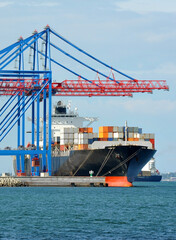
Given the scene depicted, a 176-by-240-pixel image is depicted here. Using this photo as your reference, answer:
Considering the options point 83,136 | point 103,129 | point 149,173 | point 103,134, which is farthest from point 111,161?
point 149,173

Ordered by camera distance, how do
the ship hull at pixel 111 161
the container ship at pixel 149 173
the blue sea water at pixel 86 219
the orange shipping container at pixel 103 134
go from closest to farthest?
1. the blue sea water at pixel 86 219
2. the ship hull at pixel 111 161
3. the orange shipping container at pixel 103 134
4. the container ship at pixel 149 173

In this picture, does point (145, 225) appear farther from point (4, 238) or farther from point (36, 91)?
point (36, 91)

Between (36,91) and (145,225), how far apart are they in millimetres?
44148

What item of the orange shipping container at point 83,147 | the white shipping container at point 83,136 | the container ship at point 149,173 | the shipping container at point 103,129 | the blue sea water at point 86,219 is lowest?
the blue sea water at point 86,219

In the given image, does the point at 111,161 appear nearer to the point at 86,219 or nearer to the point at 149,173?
the point at 86,219

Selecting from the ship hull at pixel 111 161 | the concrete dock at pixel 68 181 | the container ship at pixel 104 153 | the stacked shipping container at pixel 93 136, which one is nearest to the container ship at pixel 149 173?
the container ship at pixel 104 153

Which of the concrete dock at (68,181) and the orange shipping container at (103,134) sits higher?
the orange shipping container at (103,134)

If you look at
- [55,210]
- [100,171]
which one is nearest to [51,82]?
[100,171]

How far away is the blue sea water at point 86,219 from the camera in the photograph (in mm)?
29031

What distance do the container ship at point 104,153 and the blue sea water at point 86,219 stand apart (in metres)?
18.8

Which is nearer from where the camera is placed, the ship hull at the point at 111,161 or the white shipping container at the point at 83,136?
the ship hull at the point at 111,161

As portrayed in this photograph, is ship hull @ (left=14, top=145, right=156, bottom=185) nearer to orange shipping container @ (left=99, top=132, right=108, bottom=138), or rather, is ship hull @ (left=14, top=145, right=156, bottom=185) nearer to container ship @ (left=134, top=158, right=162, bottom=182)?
orange shipping container @ (left=99, top=132, right=108, bottom=138)

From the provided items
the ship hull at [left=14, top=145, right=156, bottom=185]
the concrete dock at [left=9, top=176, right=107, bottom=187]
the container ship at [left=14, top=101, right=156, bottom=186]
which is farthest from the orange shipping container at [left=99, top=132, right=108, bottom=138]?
the concrete dock at [left=9, top=176, right=107, bottom=187]

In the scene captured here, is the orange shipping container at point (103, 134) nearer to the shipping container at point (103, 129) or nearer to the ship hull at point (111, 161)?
the shipping container at point (103, 129)
